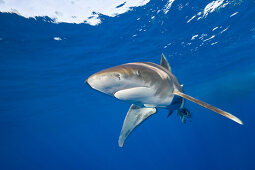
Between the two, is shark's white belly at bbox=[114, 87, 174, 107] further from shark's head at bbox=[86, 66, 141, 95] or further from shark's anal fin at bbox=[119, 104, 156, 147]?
shark's anal fin at bbox=[119, 104, 156, 147]

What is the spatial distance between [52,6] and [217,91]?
45.8 m

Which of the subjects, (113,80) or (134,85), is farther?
(134,85)

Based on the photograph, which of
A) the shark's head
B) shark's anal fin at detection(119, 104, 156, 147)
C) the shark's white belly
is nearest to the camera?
the shark's head

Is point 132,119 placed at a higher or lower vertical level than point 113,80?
lower

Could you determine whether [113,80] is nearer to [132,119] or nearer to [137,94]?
[137,94]

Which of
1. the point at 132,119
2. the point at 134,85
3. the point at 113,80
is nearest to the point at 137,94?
the point at 134,85

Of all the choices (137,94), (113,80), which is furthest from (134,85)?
(113,80)

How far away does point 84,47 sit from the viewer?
12609 millimetres

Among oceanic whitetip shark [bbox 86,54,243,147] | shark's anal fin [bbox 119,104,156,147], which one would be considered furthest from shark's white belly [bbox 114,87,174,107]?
shark's anal fin [bbox 119,104,156,147]

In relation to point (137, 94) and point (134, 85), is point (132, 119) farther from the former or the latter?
point (134, 85)

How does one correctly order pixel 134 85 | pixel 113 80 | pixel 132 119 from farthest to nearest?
pixel 132 119 → pixel 134 85 → pixel 113 80

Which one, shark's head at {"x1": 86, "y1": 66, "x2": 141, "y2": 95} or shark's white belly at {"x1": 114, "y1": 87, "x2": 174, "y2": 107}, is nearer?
shark's head at {"x1": 86, "y1": 66, "x2": 141, "y2": 95}

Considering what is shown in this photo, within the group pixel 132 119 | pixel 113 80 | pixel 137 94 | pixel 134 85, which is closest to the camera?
pixel 113 80

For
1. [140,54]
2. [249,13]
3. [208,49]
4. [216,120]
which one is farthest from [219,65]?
[216,120]
